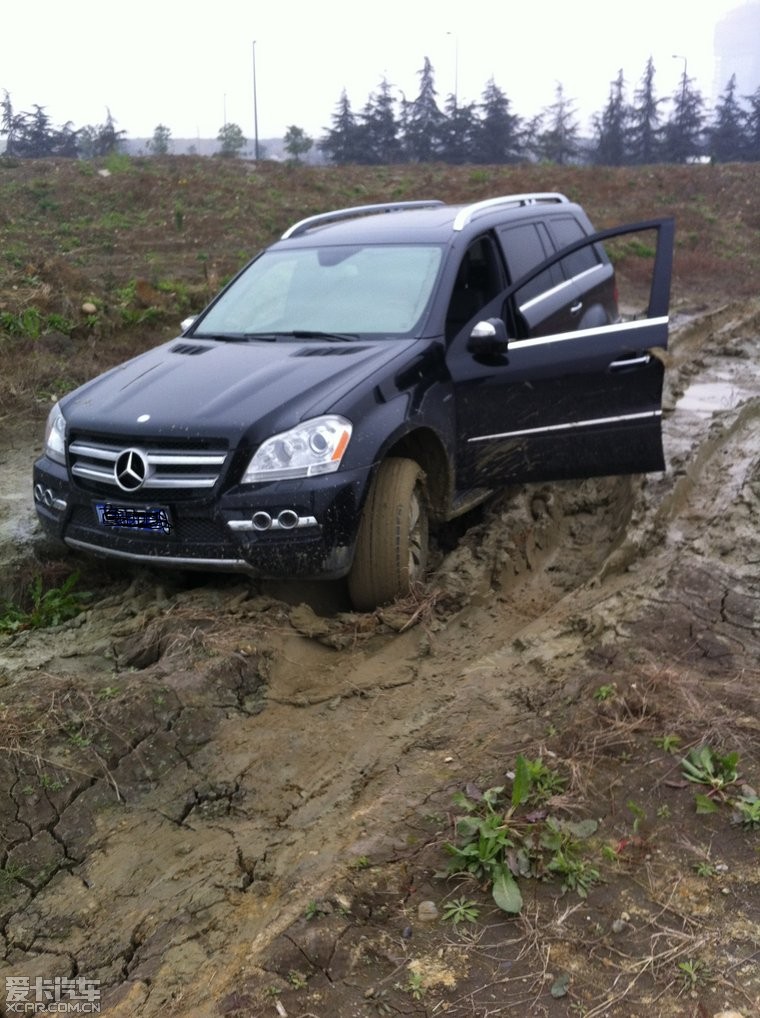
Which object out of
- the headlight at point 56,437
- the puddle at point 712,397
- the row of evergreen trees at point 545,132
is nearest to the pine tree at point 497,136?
the row of evergreen trees at point 545,132

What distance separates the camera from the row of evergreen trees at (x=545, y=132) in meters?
45.5

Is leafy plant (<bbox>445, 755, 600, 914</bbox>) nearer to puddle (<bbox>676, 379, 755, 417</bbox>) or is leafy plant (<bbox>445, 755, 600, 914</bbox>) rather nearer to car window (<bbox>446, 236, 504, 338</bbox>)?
car window (<bbox>446, 236, 504, 338</bbox>)

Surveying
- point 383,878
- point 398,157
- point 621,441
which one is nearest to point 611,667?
point 383,878

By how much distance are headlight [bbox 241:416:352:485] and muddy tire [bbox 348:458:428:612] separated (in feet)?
1.01

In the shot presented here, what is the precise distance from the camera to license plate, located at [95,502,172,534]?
4.34m

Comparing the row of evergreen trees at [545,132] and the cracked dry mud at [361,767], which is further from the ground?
the row of evergreen trees at [545,132]

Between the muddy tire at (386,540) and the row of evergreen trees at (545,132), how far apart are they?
141 ft

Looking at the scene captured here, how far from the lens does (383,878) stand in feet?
9.49

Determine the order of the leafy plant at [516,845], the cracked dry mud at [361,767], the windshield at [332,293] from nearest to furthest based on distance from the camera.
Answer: the cracked dry mud at [361,767]
the leafy plant at [516,845]
the windshield at [332,293]

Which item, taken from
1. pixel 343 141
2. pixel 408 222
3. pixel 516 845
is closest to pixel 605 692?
pixel 516 845

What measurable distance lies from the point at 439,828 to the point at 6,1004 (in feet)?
4.41

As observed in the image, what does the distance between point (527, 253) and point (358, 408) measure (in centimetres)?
241

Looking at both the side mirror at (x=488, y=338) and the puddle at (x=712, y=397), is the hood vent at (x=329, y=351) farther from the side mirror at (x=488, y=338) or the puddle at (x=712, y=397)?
the puddle at (x=712, y=397)

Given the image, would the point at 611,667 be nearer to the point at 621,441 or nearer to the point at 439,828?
the point at 439,828
